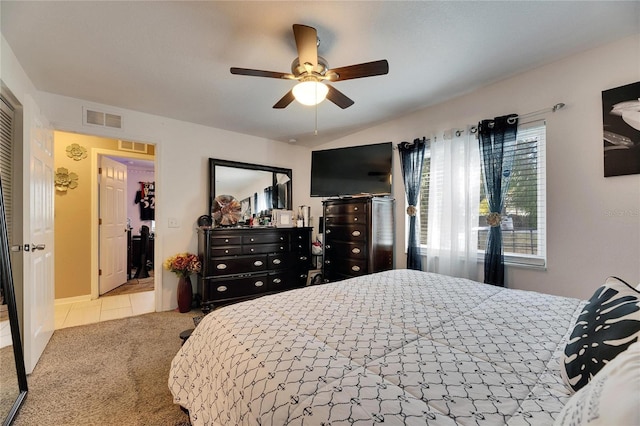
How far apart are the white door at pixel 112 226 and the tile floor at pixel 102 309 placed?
42 cm

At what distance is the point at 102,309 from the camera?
3.42 meters

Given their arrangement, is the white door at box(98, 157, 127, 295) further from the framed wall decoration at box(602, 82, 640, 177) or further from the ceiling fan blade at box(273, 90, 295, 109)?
the framed wall decoration at box(602, 82, 640, 177)

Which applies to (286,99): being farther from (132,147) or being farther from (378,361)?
(132,147)

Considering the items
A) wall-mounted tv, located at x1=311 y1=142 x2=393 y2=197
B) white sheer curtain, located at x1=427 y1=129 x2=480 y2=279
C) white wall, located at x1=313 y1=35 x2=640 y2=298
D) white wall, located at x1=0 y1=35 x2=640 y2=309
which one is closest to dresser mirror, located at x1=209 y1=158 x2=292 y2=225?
wall-mounted tv, located at x1=311 y1=142 x2=393 y2=197

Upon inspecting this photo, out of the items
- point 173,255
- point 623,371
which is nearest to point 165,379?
point 173,255

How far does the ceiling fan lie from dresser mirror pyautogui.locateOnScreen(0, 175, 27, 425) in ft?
5.87

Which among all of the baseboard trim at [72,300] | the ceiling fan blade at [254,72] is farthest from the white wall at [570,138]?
the baseboard trim at [72,300]

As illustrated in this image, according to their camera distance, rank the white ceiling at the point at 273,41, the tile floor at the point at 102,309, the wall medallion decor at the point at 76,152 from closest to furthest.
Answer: the white ceiling at the point at 273,41, the tile floor at the point at 102,309, the wall medallion decor at the point at 76,152

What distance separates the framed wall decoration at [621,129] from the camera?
1886 mm

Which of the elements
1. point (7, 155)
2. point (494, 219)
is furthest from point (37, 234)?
point (494, 219)

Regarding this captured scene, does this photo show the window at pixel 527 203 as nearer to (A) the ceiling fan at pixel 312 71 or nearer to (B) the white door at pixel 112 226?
(A) the ceiling fan at pixel 312 71

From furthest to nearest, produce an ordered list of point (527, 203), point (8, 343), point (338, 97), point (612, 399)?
1. point (527, 203)
2. point (338, 97)
3. point (8, 343)
4. point (612, 399)

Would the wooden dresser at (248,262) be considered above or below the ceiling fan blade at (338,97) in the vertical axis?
below

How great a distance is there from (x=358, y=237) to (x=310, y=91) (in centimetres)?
176
